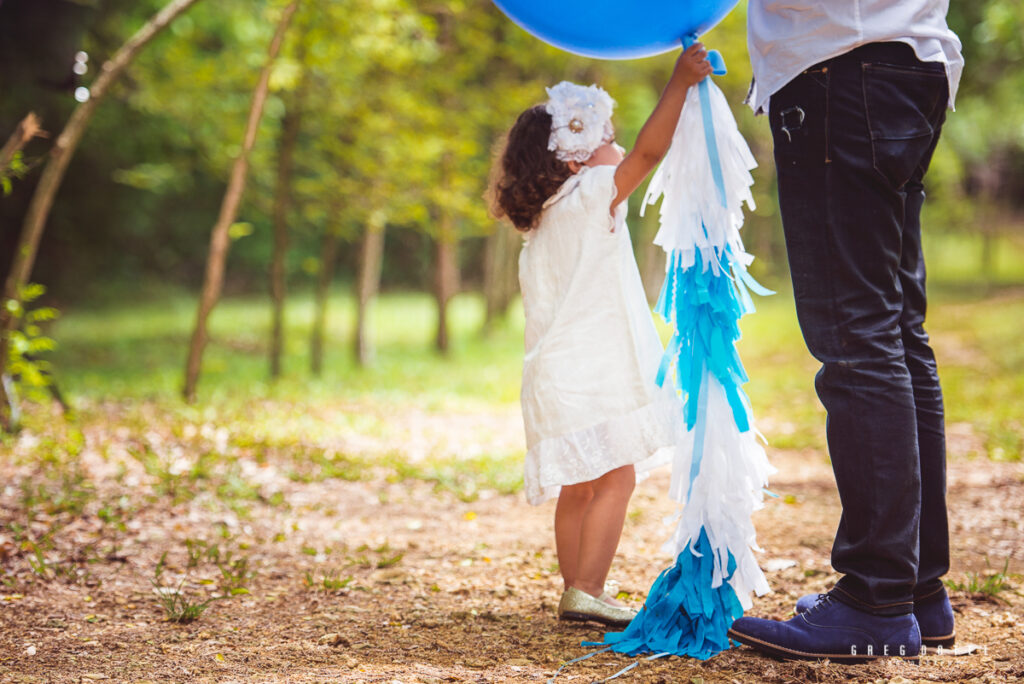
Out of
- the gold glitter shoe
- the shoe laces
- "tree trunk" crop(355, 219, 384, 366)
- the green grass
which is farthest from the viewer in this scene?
"tree trunk" crop(355, 219, 384, 366)

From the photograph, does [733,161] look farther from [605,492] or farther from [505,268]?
[505,268]

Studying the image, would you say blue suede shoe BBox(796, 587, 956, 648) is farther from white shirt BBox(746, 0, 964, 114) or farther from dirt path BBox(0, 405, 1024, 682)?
white shirt BBox(746, 0, 964, 114)

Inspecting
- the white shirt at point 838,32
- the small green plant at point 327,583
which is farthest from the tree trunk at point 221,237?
the white shirt at point 838,32

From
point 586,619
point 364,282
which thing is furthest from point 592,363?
point 364,282

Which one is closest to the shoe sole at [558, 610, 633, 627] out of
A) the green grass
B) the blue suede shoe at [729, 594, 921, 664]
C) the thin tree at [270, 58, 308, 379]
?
the blue suede shoe at [729, 594, 921, 664]

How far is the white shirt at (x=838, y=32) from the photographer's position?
6.77ft

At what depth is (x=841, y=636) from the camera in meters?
2.14

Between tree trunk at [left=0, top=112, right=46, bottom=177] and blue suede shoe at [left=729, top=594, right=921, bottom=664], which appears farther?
tree trunk at [left=0, top=112, right=46, bottom=177]

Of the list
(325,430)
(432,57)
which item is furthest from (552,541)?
(432,57)

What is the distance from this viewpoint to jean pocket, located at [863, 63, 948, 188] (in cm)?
206

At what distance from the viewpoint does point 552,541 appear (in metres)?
3.82

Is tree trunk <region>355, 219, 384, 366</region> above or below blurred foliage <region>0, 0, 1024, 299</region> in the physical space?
below

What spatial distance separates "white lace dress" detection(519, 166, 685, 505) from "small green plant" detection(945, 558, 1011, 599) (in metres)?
1.05

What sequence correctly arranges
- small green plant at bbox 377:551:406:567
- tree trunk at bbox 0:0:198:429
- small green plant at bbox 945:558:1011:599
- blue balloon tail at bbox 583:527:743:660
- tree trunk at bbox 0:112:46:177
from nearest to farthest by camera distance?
1. blue balloon tail at bbox 583:527:743:660
2. small green plant at bbox 945:558:1011:599
3. small green plant at bbox 377:551:406:567
4. tree trunk at bbox 0:112:46:177
5. tree trunk at bbox 0:0:198:429
